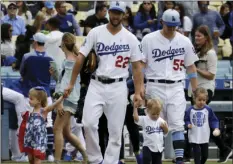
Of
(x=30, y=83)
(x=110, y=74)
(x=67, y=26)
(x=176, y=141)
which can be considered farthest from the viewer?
(x=67, y=26)

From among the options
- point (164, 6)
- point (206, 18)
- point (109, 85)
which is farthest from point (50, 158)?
point (206, 18)

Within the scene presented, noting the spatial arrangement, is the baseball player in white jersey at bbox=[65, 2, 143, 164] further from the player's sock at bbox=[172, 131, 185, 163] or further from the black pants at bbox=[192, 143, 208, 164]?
the black pants at bbox=[192, 143, 208, 164]

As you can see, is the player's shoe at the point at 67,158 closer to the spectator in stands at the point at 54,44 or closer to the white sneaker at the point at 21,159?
the white sneaker at the point at 21,159

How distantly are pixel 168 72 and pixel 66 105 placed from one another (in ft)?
6.75

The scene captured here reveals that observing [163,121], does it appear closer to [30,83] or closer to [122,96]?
[122,96]

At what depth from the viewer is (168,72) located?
12.6m

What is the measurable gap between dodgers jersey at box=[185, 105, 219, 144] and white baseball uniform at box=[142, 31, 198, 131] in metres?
0.71

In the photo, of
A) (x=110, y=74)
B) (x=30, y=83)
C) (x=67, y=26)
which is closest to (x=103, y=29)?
(x=110, y=74)

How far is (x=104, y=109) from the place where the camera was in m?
12.1

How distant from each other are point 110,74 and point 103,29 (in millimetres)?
549

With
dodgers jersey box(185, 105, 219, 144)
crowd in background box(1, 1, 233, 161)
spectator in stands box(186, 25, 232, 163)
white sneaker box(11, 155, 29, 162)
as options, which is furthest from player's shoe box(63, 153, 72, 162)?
dodgers jersey box(185, 105, 219, 144)

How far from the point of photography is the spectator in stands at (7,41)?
58.3 feet

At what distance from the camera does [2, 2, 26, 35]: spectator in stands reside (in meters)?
19.3

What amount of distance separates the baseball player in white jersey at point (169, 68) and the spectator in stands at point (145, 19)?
6.75 meters
